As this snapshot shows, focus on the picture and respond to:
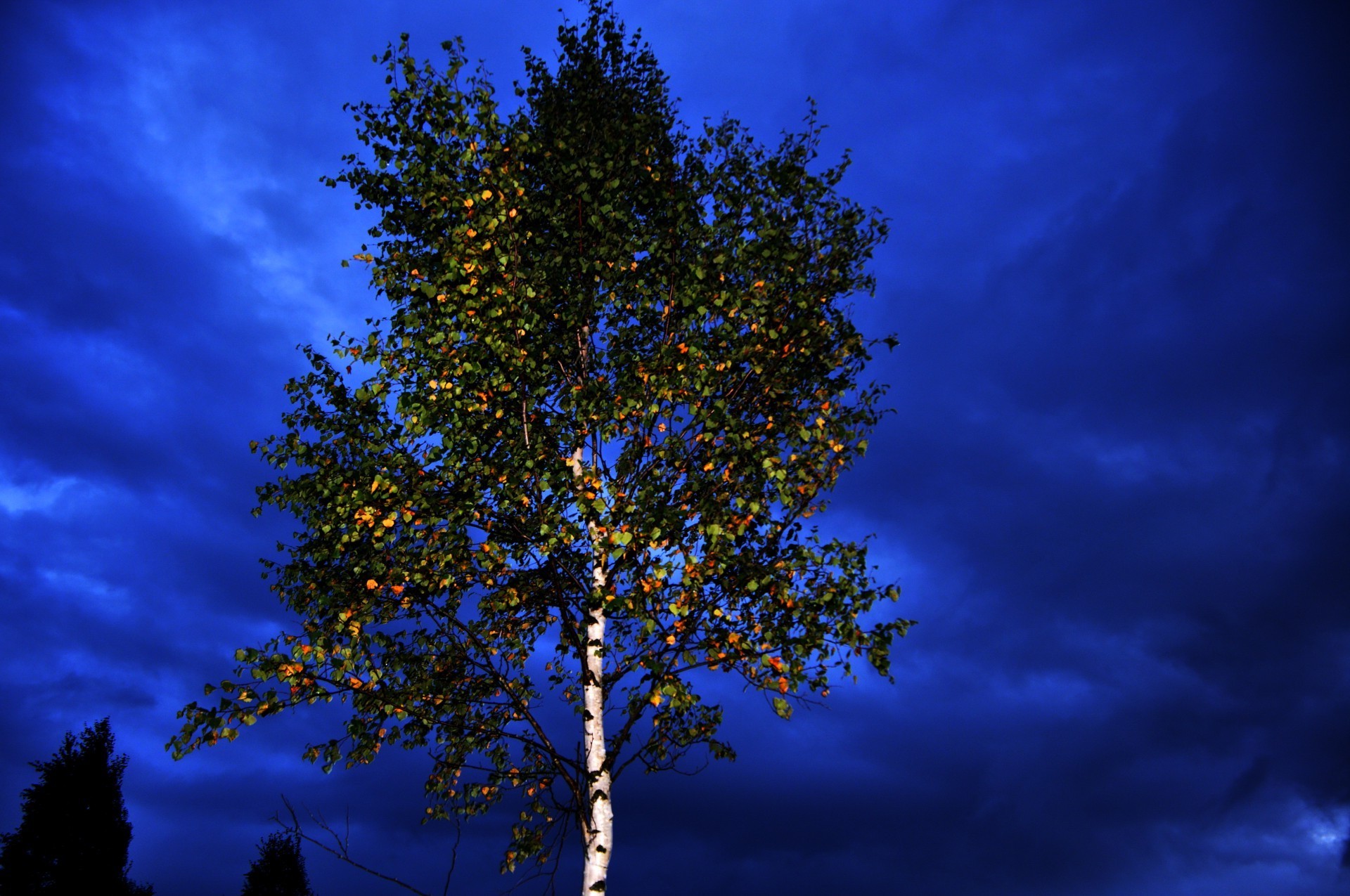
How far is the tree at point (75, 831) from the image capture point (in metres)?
29.1

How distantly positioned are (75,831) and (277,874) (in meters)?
7.54

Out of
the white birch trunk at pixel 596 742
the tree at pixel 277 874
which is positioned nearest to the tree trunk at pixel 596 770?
the white birch trunk at pixel 596 742

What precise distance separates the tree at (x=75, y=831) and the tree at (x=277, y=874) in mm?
4118

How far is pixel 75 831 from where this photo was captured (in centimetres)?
3009

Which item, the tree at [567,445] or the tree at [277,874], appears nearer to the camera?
the tree at [567,445]

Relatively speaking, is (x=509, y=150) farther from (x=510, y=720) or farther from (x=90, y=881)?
(x=90, y=881)

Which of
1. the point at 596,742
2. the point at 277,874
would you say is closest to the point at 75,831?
the point at 277,874

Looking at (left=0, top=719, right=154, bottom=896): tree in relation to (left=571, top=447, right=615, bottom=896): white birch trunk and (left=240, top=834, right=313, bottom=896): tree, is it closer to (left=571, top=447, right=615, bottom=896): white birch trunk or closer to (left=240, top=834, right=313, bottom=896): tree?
(left=240, top=834, right=313, bottom=896): tree

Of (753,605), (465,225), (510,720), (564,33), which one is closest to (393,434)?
(465,225)

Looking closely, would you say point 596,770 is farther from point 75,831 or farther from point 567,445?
point 75,831

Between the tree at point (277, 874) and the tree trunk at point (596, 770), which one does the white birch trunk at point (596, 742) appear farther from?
the tree at point (277, 874)

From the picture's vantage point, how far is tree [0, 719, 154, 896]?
2908cm

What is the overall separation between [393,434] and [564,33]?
28.7 ft

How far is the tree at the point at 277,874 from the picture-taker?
109 ft
